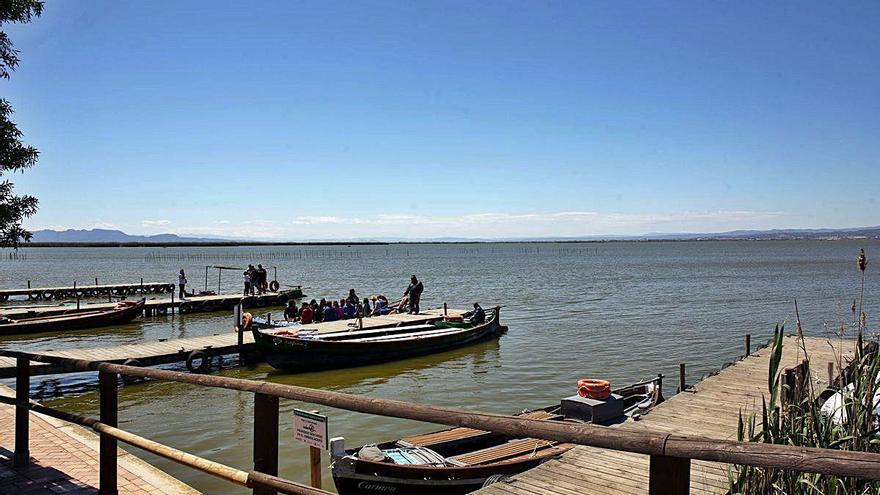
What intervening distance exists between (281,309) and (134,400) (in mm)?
24690

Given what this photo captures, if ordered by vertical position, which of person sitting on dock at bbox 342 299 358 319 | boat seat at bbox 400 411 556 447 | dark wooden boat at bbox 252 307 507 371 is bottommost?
dark wooden boat at bbox 252 307 507 371

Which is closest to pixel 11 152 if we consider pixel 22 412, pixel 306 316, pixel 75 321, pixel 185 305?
pixel 22 412

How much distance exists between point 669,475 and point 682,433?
345 inches

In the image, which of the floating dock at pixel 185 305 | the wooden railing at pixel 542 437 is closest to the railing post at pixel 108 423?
the wooden railing at pixel 542 437

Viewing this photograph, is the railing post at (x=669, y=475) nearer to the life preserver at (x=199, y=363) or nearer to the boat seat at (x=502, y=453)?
the boat seat at (x=502, y=453)

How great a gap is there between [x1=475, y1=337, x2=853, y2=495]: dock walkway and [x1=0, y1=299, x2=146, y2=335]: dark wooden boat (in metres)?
27.5

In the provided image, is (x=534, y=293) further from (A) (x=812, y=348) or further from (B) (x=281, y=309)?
(A) (x=812, y=348)

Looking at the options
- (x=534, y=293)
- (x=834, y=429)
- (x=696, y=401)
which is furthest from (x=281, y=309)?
(x=834, y=429)

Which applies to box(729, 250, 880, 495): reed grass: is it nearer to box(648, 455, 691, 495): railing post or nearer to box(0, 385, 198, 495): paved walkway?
box(648, 455, 691, 495): railing post

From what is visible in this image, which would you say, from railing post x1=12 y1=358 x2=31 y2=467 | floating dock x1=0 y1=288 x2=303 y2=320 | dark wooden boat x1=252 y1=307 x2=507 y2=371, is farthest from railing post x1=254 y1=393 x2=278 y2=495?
floating dock x1=0 y1=288 x2=303 y2=320

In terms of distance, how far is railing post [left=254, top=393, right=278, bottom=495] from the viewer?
12.5ft

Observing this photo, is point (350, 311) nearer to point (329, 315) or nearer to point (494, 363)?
point (329, 315)

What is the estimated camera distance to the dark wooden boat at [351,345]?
796 inches

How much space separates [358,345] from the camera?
20938 millimetres
